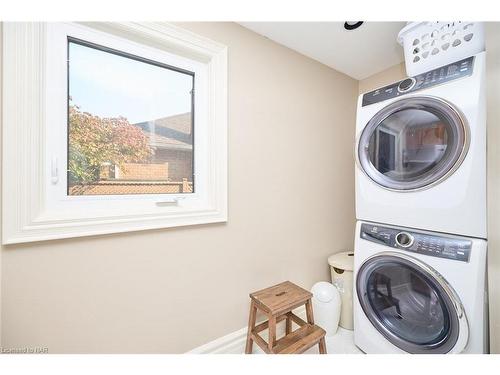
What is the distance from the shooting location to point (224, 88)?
49.4 inches

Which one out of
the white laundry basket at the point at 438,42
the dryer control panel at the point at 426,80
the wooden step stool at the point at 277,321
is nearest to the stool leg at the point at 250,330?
the wooden step stool at the point at 277,321

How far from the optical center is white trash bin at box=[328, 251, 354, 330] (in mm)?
1562

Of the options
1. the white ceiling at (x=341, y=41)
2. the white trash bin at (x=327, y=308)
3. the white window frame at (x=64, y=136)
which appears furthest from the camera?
the white trash bin at (x=327, y=308)

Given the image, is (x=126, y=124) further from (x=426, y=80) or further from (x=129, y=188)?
(x=426, y=80)

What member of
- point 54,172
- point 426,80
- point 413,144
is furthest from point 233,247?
point 426,80

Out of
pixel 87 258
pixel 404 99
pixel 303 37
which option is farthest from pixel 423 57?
pixel 87 258

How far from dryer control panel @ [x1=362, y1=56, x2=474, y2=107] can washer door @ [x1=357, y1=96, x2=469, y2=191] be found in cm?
7

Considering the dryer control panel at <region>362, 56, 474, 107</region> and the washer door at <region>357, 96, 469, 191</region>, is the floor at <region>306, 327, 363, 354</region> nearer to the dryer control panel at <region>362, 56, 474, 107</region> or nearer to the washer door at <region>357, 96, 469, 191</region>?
the washer door at <region>357, 96, 469, 191</region>

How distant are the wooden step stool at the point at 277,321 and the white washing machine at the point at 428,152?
653 millimetres

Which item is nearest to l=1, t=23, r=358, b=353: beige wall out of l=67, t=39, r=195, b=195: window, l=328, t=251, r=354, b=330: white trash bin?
l=328, t=251, r=354, b=330: white trash bin

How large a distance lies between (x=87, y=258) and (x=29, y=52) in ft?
2.84

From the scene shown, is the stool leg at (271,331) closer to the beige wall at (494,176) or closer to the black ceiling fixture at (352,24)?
the beige wall at (494,176)

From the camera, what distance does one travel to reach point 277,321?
127cm

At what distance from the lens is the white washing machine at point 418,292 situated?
3.00 ft
